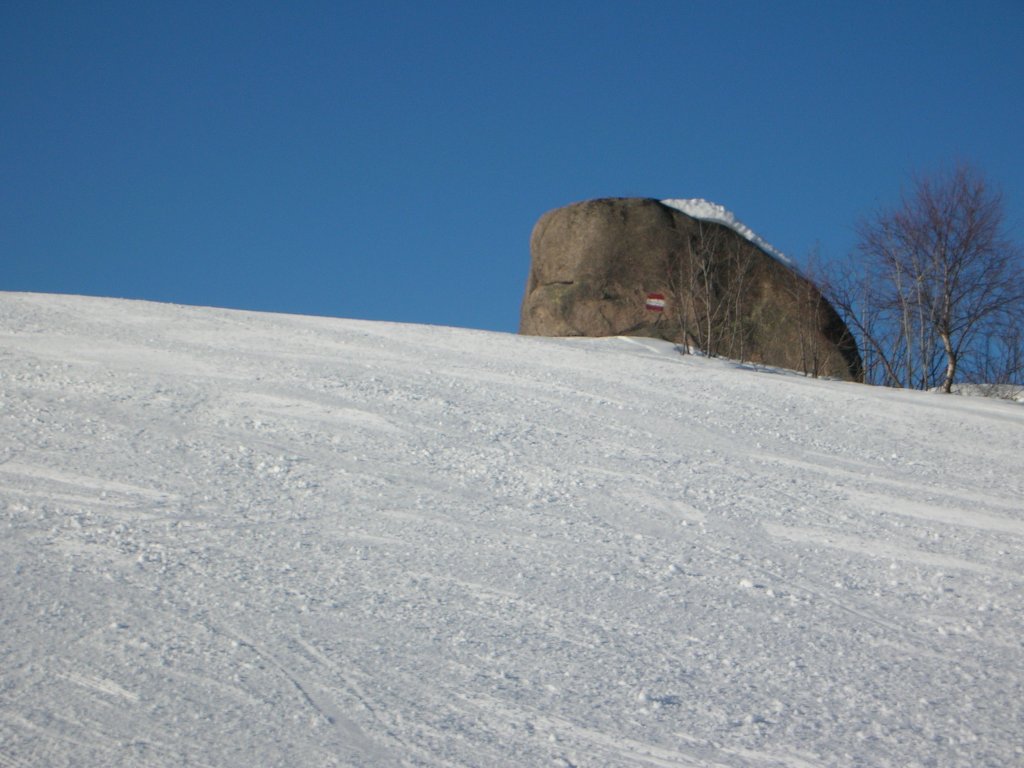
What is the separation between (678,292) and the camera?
67.3ft

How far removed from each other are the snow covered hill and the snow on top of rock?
1222cm

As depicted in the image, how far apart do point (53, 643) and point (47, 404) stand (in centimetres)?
435

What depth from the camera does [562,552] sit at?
549cm

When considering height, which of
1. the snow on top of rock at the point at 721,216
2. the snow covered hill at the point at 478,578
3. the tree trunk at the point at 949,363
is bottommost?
the snow covered hill at the point at 478,578

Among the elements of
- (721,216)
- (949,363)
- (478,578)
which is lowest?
(478,578)

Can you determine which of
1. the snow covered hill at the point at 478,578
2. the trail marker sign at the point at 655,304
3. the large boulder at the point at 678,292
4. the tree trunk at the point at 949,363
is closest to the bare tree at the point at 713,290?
the large boulder at the point at 678,292

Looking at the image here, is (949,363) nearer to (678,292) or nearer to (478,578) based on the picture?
(678,292)

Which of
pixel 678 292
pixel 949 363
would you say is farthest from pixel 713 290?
pixel 949 363

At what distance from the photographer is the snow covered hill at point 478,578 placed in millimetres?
3541

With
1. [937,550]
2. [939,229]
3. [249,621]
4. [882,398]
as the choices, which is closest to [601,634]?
[249,621]

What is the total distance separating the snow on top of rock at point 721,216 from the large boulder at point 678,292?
0.55 feet

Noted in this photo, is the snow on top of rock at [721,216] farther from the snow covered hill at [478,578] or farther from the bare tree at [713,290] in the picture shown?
the snow covered hill at [478,578]

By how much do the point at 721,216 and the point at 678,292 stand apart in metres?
2.59

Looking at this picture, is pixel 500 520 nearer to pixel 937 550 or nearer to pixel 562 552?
pixel 562 552
